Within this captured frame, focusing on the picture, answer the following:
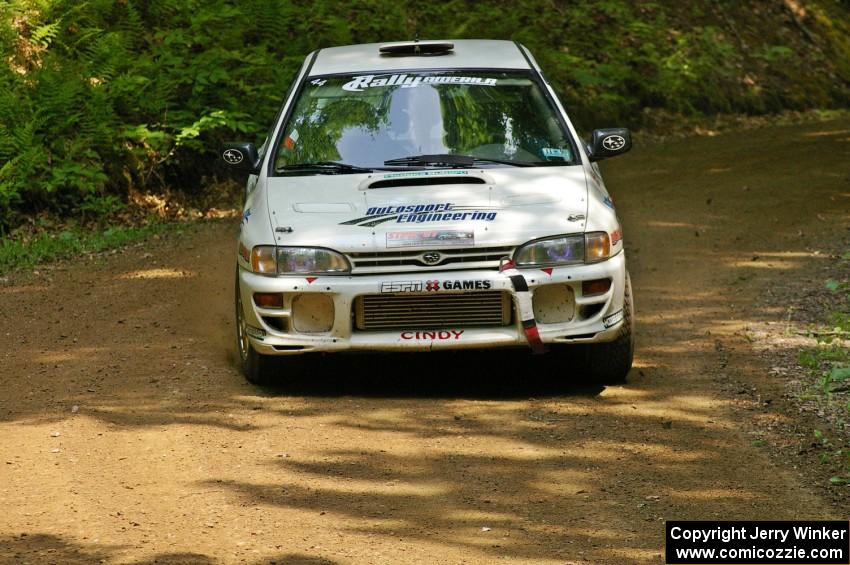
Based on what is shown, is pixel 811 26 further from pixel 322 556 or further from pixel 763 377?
pixel 322 556

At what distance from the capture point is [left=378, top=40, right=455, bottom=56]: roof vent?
27.2ft

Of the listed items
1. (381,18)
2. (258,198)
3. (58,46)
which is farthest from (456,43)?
(381,18)

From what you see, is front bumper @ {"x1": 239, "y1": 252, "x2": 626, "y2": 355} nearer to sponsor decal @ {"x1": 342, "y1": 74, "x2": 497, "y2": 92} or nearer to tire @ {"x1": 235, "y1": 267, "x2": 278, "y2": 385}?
→ tire @ {"x1": 235, "y1": 267, "x2": 278, "y2": 385}

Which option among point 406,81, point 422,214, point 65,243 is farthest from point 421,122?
point 65,243

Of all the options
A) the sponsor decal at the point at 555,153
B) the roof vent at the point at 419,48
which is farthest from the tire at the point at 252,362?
the roof vent at the point at 419,48

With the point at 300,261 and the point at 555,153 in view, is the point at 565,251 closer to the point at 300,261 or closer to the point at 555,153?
the point at 555,153

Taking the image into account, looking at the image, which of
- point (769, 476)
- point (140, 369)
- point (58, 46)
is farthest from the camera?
point (58, 46)

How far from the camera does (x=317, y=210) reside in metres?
6.75

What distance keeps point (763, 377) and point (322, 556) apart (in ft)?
11.7

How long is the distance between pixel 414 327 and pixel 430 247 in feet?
1.47

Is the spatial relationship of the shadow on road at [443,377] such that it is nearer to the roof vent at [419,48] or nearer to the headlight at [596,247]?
the headlight at [596,247]

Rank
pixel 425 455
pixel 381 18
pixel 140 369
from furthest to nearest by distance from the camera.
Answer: pixel 381 18, pixel 140 369, pixel 425 455

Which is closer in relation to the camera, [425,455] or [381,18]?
A: [425,455]

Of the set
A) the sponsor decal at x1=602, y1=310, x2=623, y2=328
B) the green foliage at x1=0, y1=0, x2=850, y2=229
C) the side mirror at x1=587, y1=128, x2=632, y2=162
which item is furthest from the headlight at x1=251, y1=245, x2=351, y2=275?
the green foliage at x1=0, y1=0, x2=850, y2=229
